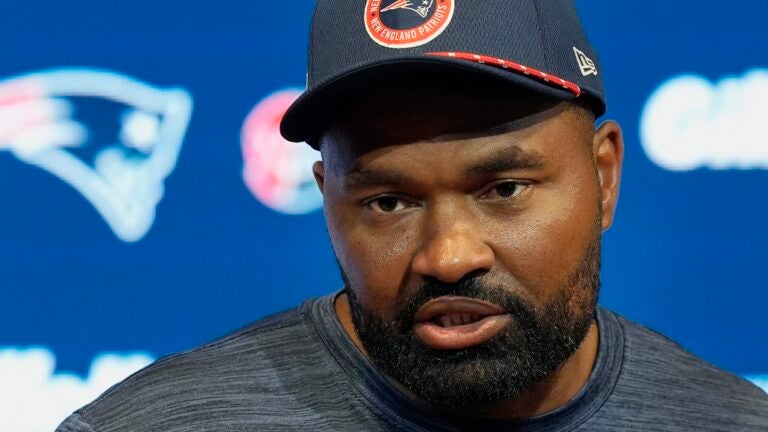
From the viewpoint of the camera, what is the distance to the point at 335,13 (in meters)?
1.11

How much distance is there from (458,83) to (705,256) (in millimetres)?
862

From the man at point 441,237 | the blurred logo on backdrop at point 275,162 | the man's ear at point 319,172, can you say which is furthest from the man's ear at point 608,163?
the blurred logo on backdrop at point 275,162

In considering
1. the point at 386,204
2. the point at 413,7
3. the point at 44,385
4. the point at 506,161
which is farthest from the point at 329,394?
the point at 44,385

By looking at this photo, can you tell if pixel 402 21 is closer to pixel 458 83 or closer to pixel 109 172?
pixel 458 83

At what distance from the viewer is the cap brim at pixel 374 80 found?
985 millimetres

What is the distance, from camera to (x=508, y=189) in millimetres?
1062

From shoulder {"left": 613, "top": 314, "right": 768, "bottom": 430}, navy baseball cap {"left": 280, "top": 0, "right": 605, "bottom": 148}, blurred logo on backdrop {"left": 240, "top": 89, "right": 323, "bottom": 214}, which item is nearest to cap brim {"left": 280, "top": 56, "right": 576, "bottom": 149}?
navy baseball cap {"left": 280, "top": 0, "right": 605, "bottom": 148}

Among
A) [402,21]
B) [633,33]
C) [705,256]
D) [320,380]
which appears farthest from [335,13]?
[705,256]

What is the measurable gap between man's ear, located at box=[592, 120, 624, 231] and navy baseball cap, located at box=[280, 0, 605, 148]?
115 millimetres

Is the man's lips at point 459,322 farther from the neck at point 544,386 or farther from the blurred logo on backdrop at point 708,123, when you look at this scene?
the blurred logo on backdrop at point 708,123

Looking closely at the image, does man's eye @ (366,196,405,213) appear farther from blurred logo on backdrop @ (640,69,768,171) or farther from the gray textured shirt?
blurred logo on backdrop @ (640,69,768,171)

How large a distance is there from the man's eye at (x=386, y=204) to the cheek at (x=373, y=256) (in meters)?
0.02

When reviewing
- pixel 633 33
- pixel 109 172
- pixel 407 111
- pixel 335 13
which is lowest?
pixel 407 111

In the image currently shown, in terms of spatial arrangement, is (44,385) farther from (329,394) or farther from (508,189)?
(508,189)
